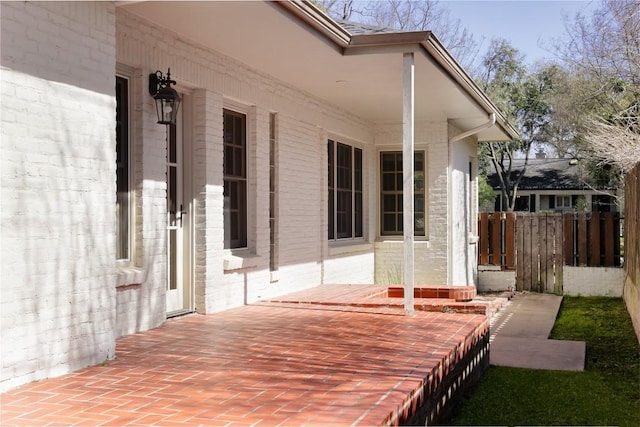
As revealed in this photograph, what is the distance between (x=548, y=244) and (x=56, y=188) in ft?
41.1

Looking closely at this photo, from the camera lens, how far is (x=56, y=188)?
16.2 feet

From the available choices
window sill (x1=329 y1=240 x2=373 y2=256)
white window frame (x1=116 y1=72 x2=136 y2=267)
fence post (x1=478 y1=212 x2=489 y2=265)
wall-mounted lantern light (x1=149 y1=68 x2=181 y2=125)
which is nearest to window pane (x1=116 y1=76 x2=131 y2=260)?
white window frame (x1=116 y1=72 x2=136 y2=267)

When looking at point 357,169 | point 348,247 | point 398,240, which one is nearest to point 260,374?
point 348,247

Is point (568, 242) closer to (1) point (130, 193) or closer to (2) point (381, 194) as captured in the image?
(2) point (381, 194)

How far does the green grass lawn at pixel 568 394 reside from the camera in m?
5.87

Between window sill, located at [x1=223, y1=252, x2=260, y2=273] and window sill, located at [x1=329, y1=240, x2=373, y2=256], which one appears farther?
window sill, located at [x1=329, y1=240, x2=373, y2=256]

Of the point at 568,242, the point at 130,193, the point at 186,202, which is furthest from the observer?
the point at 568,242

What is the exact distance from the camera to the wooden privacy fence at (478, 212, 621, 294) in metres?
14.7

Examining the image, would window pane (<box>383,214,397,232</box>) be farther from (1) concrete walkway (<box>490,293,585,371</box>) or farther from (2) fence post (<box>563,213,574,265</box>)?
(2) fence post (<box>563,213,574,265</box>)

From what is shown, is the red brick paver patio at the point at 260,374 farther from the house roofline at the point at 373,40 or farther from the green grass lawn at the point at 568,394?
the house roofline at the point at 373,40

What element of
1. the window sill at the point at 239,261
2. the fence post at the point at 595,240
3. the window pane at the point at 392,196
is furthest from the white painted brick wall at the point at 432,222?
the window sill at the point at 239,261

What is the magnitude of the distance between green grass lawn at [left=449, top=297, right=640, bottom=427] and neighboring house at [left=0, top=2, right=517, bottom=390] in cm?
289

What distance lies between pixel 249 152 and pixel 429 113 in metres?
4.52

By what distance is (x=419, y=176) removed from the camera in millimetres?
13336
